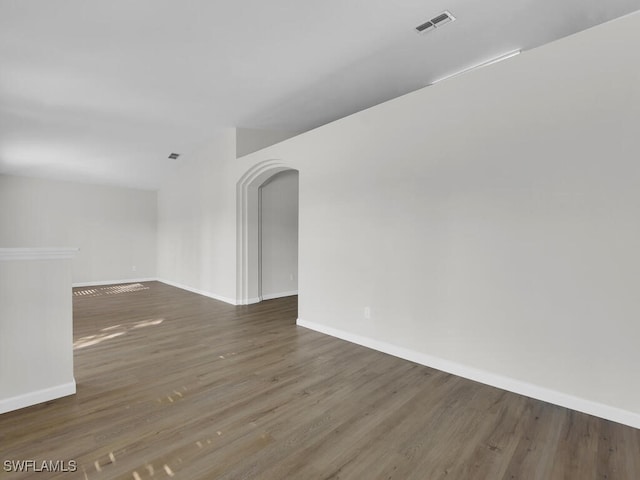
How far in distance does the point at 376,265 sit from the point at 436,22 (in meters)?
2.53

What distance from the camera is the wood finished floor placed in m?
1.69

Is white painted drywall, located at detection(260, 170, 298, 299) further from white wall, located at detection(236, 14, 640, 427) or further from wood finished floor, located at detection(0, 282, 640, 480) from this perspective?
wood finished floor, located at detection(0, 282, 640, 480)

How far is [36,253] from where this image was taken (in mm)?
2279

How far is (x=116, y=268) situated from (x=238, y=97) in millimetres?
6262

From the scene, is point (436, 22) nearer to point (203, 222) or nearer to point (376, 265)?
point (376, 265)

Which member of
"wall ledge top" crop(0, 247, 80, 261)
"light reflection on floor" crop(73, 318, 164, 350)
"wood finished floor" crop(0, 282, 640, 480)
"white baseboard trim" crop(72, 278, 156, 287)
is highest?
"wall ledge top" crop(0, 247, 80, 261)

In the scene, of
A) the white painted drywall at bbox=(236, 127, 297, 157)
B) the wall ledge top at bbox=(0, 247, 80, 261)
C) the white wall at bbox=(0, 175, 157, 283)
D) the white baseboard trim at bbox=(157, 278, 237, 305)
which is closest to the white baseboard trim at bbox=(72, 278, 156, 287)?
the white wall at bbox=(0, 175, 157, 283)

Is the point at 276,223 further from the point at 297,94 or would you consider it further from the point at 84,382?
the point at 84,382

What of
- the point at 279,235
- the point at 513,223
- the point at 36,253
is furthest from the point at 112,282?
the point at 513,223

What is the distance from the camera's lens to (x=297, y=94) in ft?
15.1

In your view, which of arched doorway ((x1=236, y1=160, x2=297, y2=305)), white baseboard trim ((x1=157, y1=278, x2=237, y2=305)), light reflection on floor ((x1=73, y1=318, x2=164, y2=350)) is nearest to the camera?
light reflection on floor ((x1=73, y1=318, x2=164, y2=350))

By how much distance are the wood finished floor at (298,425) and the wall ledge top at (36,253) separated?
1.10 metres

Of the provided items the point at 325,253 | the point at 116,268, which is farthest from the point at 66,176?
the point at 325,253

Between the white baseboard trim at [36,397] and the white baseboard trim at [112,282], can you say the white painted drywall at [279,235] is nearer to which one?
the white baseboard trim at [36,397]
